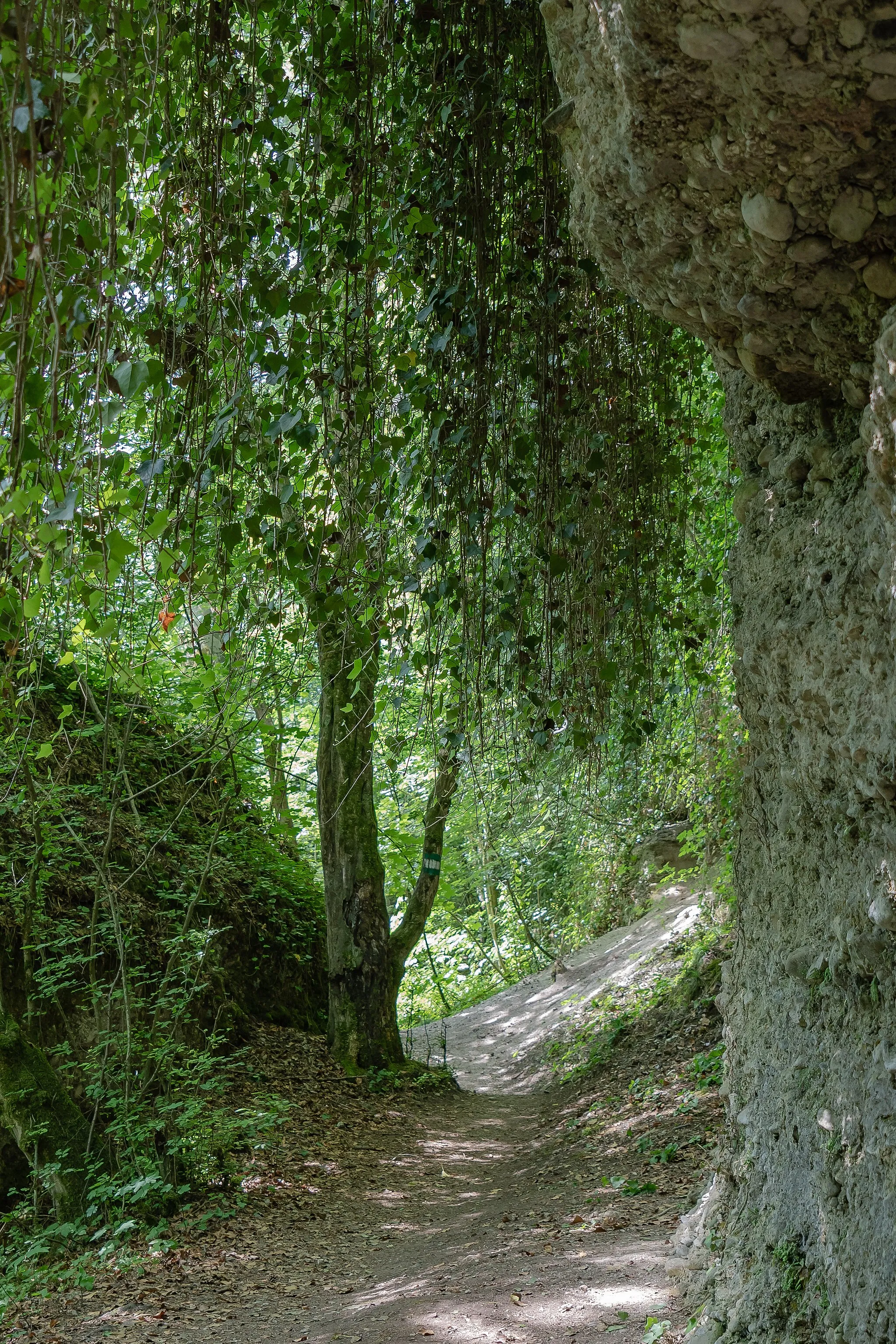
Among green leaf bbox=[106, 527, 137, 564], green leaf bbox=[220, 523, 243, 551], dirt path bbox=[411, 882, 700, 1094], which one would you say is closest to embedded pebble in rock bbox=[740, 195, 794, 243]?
green leaf bbox=[106, 527, 137, 564]

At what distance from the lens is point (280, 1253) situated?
4.74 meters

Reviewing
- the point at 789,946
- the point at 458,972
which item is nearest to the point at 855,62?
the point at 789,946

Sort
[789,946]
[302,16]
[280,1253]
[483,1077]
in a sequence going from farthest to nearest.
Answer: [483,1077]
[280,1253]
[302,16]
[789,946]

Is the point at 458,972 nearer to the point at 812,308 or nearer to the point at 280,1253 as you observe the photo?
the point at 280,1253

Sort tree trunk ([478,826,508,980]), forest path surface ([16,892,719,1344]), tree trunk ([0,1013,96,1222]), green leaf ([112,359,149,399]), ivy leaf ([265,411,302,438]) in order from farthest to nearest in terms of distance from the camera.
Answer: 1. tree trunk ([478,826,508,980])
2. tree trunk ([0,1013,96,1222])
3. forest path surface ([16,892,719,1344])
4. ivy leaf ([265,411,302,438])
5. green leaf ([112,359,149,399])

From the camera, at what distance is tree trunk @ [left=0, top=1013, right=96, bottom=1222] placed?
4992 millimetres

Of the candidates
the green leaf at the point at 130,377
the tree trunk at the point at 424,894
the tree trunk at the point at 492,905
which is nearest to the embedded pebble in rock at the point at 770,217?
the green leaf at the point at 130,377

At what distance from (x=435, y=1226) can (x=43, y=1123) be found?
2017 millimetres

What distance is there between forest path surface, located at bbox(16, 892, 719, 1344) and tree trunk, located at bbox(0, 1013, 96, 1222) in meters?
0.65

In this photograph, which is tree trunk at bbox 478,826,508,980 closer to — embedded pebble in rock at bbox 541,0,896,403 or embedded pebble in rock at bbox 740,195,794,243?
embedded pebble in rock at bbox 541,0,896,403

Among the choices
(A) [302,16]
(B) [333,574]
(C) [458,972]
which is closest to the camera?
(A) [302,16]

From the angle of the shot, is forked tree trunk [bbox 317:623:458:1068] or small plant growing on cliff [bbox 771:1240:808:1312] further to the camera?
forked tree trunk [bbox 317:623:458:1068]

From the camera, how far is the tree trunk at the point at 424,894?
782cm

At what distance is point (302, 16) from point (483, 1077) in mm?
8909
